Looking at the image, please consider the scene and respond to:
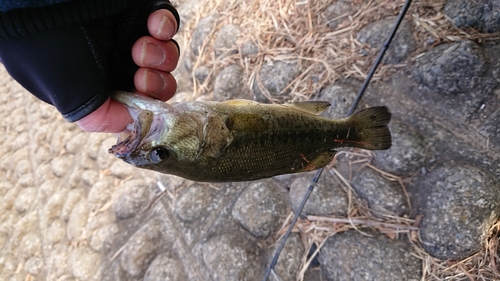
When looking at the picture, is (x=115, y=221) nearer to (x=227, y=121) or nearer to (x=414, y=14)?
(x=227, y=121)

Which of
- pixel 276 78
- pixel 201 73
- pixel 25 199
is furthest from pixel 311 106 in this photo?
pixel 25 199

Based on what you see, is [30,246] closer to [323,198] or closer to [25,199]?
[25,199]

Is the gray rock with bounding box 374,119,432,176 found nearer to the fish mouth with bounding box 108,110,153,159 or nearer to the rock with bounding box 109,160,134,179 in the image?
the fish mouth with bounding box 108,110,153,159

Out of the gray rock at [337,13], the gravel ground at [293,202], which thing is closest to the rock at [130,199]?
the gravel ground at [293,202]

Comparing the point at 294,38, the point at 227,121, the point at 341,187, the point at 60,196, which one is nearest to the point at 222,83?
the point at 294,38

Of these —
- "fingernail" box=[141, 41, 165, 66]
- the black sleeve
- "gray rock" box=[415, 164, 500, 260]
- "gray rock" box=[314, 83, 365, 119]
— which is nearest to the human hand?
"fingernail" box=[141, 41, 165, 66]

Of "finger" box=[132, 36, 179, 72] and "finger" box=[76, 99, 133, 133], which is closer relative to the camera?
"finger" box=[76, 99, 133, 133]
